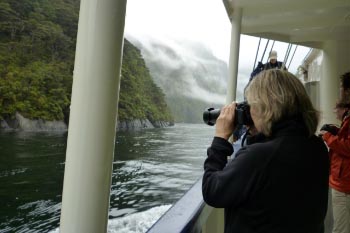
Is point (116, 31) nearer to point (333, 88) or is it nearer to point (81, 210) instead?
point (81, 210)

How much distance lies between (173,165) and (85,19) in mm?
8637

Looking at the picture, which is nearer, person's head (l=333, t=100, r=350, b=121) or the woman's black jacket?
the woman's black jacket

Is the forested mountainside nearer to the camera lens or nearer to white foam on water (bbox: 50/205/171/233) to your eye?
white foam on water (bbox: 50/205/171/233)

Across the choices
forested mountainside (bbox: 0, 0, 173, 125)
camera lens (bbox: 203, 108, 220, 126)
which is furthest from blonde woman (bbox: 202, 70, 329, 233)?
forested mountainside (bbox: 0, 0, 173, 125)

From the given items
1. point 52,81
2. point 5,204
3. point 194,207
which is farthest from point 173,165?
point 194,207

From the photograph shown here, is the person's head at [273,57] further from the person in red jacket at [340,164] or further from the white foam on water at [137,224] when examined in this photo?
the white foam on water at [137,224]

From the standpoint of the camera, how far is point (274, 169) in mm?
613

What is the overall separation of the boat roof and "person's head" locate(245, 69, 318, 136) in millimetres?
2549

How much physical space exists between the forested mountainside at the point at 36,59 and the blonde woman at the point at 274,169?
100 inches

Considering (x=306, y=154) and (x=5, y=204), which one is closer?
(x=306, y=154)

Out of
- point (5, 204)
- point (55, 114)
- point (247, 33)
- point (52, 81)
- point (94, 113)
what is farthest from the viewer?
point (5, 204)

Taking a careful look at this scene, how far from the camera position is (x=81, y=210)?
0.56 metres

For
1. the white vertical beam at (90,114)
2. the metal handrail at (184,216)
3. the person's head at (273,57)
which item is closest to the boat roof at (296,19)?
the person's head at (273,57)

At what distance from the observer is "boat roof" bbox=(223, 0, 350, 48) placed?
10.3 feet
